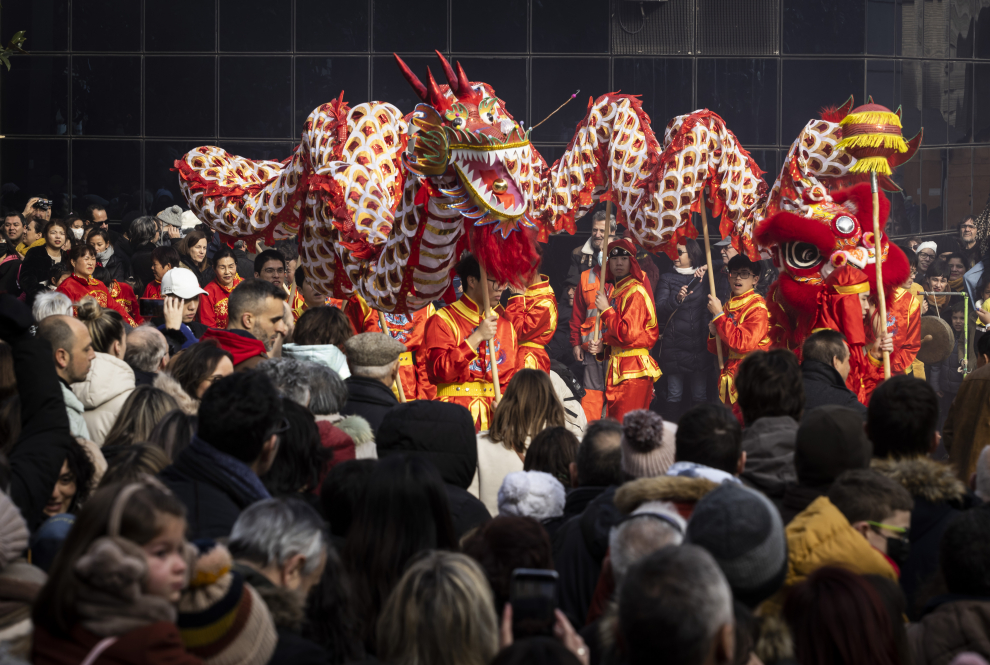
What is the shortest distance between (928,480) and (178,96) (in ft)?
33.1

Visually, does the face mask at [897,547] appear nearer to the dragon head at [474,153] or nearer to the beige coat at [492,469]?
the beige coat at [492,469]

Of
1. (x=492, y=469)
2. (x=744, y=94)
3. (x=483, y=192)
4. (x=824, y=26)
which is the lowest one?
(x=492, y=469)

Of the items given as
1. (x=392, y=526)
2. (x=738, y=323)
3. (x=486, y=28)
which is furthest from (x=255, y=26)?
(x=392, y=526)

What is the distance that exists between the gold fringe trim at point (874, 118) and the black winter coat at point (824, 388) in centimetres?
193

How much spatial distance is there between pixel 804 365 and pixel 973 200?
780 centimetres

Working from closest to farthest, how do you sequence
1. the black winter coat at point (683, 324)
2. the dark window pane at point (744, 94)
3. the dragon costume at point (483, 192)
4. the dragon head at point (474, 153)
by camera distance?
1. the dragon head at point (474, 153)
2. the dragon costume at point (483, 192)
3. the black winter coat at point (683, 324)
4. the dark window pane at point (744, 94)

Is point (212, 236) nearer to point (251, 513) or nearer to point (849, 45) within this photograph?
point (849, 45)

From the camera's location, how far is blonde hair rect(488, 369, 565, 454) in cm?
401

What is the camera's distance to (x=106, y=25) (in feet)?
37.2

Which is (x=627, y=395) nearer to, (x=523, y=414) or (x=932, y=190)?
(x=523, y=414)

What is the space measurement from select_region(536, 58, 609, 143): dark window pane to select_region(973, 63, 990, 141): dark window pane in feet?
13.2

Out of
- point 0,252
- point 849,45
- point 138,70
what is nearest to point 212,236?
point 0,252

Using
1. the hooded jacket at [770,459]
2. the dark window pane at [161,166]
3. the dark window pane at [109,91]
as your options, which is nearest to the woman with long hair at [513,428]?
the hooded jacket at [770,459]

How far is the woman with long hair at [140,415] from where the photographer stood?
11.3ft
